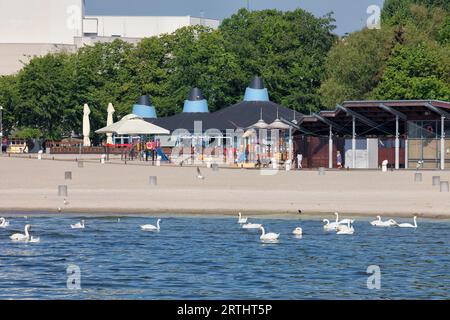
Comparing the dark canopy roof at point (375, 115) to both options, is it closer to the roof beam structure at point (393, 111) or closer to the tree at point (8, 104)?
the roof beam structure at point (393, 111)

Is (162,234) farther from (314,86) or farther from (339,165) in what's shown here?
(314,86)

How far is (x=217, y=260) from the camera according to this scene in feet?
104

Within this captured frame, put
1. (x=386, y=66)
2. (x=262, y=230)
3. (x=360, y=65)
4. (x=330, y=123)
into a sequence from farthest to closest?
(x=360, y=65) < (x=386, y=66) < (x=330, y=123) < (x=262, y=230)

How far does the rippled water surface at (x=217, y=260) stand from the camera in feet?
87.2

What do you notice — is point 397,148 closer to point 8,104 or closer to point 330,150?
point 330,150

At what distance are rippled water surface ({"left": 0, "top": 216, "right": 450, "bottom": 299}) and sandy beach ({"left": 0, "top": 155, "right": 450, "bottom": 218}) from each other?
2.33 m

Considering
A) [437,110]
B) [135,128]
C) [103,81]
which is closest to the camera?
[437,110]

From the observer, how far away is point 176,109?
122000mm

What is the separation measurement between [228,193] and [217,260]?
17.1 m

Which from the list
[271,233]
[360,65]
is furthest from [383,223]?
[360,65]

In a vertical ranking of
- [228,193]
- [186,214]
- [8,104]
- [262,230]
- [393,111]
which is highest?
[8,104]

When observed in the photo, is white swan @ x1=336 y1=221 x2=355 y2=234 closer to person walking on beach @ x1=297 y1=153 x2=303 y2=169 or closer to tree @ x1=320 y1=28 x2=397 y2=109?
person walking on beach @ x1=297 y1=153 x2=303 y2=169

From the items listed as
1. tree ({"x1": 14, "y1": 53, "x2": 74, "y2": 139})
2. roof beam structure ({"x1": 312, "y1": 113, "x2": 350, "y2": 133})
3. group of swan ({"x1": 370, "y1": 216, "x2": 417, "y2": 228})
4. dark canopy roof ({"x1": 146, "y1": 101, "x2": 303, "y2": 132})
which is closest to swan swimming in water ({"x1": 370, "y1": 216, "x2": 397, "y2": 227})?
group of swan ({"x1": 370, "y1": 216, "x2": 417, "y2": 228})
